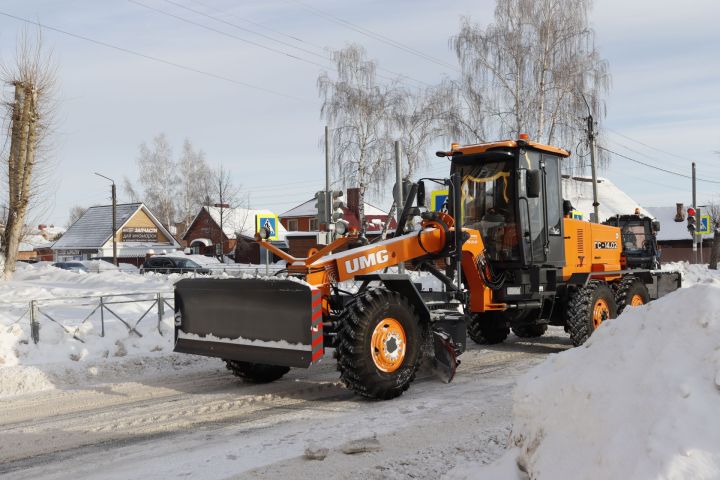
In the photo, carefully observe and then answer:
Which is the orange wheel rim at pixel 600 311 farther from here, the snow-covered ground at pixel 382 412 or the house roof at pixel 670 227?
the house roof at pixel 670 227

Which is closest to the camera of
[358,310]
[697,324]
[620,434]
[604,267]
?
[620,434]

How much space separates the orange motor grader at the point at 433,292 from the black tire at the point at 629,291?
2cm

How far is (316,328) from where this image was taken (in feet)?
21.9

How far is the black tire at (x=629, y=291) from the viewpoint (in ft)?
35.2

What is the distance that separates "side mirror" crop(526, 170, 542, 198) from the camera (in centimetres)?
862

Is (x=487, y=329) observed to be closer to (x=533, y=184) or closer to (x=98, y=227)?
(x=533, y=184)

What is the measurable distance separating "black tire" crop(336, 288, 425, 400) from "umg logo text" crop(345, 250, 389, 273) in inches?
19.5

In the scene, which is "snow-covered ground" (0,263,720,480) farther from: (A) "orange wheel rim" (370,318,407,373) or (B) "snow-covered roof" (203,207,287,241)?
(B) "snow-covered roof" (203,207,287,241)

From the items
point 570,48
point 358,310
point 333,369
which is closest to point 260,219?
point 333,369

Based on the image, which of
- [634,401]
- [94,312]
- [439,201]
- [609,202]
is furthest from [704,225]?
[634,401]

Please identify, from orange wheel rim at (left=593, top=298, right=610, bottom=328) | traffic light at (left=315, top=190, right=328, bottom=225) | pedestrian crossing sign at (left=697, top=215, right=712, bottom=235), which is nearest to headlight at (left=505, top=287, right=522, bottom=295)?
orange wheel rim at (left=593, top=298, right=610, bottom=328)

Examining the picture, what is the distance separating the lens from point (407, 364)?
23.7 feet

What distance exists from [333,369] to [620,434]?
19.3 ft

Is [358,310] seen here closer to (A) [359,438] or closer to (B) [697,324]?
(A) [359,438]
